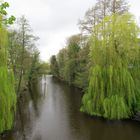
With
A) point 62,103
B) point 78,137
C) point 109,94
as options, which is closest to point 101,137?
point 78,137

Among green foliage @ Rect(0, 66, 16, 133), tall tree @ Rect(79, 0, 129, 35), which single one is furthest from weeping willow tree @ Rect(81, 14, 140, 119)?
green foliage @ Rect(0, 66, 16, 133)

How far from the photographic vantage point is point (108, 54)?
14.0 metres

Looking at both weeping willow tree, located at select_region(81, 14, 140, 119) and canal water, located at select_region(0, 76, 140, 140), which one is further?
weeping willow tree, located at select_region(81, 14, 140, 119)

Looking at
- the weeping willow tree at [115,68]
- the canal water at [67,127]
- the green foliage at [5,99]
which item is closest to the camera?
the green foliage at [5,99]

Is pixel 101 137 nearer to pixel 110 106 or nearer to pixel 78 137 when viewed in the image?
pixel 78 137

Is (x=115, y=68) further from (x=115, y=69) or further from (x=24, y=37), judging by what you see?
(x=24, y=37)

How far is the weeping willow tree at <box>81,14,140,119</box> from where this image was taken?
13.7m

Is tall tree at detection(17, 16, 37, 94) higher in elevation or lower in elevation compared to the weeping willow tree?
higher

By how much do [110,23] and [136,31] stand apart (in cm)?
188

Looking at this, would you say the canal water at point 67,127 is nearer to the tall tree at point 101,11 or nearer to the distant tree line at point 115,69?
the distant tree line at point 115,69

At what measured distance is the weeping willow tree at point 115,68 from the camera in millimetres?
13672

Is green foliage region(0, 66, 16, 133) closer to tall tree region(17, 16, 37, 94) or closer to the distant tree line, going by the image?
the distant tree line

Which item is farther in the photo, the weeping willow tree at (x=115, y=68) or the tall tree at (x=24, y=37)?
the tall tree at (x=24, y=37)

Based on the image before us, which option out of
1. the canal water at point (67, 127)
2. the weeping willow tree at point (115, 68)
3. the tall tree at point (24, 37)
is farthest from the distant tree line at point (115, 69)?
the tall tree at point (24, 37)
